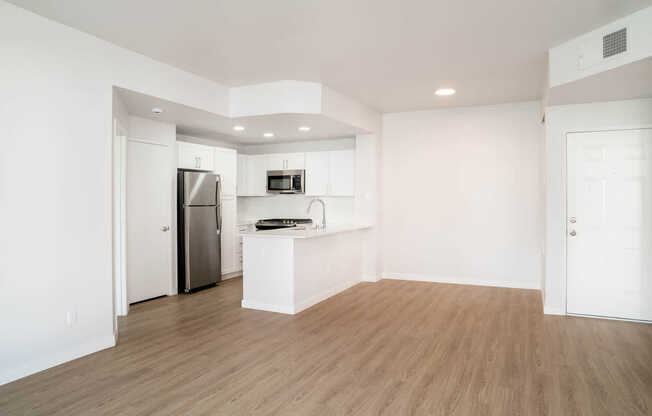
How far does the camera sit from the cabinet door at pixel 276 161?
7.29 m

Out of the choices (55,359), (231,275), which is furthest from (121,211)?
(231,275)

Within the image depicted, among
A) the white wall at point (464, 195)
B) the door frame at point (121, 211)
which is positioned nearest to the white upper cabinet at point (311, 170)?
the white wall at point (464, 195)

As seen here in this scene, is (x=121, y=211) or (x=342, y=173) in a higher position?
(x=342, y=173)

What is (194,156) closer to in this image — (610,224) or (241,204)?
(241,204)

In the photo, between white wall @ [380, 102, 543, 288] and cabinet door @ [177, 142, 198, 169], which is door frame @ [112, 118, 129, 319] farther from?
white wall @ [380, 102, 543, 288]

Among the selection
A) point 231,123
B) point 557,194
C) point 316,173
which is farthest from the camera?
point 316,173

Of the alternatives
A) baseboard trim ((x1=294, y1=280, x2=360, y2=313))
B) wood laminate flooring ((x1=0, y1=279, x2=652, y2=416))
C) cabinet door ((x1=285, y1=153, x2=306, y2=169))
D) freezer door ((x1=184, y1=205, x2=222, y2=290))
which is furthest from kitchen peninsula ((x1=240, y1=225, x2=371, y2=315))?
cabinet door ((x1=285, y1=153, x2=306, y2=169))

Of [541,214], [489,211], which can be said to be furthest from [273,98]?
[541,214]

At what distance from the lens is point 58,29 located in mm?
3217

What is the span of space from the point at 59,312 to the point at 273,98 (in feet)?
9.92

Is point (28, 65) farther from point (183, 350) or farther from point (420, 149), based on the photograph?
point (420, 149)

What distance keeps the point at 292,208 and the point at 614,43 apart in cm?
538

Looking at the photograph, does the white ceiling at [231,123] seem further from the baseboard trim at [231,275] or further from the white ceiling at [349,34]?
the baseboard trim at [231,275]

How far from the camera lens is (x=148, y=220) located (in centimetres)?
520
